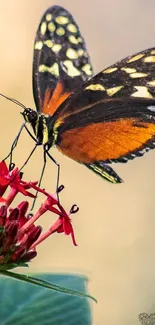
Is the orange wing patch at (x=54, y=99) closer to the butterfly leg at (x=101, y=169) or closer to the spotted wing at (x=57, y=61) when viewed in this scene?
the spotted wing at (x=57, y=61)

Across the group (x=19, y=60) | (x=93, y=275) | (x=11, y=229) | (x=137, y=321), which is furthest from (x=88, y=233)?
(x=11, y=229)

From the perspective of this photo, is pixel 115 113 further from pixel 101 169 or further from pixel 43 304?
pixel 43 304

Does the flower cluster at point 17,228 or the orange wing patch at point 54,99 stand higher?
the orange wing patch at point 54,99

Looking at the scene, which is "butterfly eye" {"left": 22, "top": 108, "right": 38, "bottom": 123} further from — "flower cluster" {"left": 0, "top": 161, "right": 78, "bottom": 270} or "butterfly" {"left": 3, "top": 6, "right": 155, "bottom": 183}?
"flower cluster" {"left": 0, "top": 161, "right": 78, "bottom": 270}

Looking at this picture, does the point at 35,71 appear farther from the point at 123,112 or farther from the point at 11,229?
the point at 11,229

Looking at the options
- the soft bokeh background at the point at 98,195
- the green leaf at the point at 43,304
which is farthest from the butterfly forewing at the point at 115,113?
the soft bokeh background at the point at 98,195

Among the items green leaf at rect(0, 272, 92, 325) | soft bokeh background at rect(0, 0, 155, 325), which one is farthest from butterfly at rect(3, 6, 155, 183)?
soft bokeh background at rect(0, 0, 155, 325)
